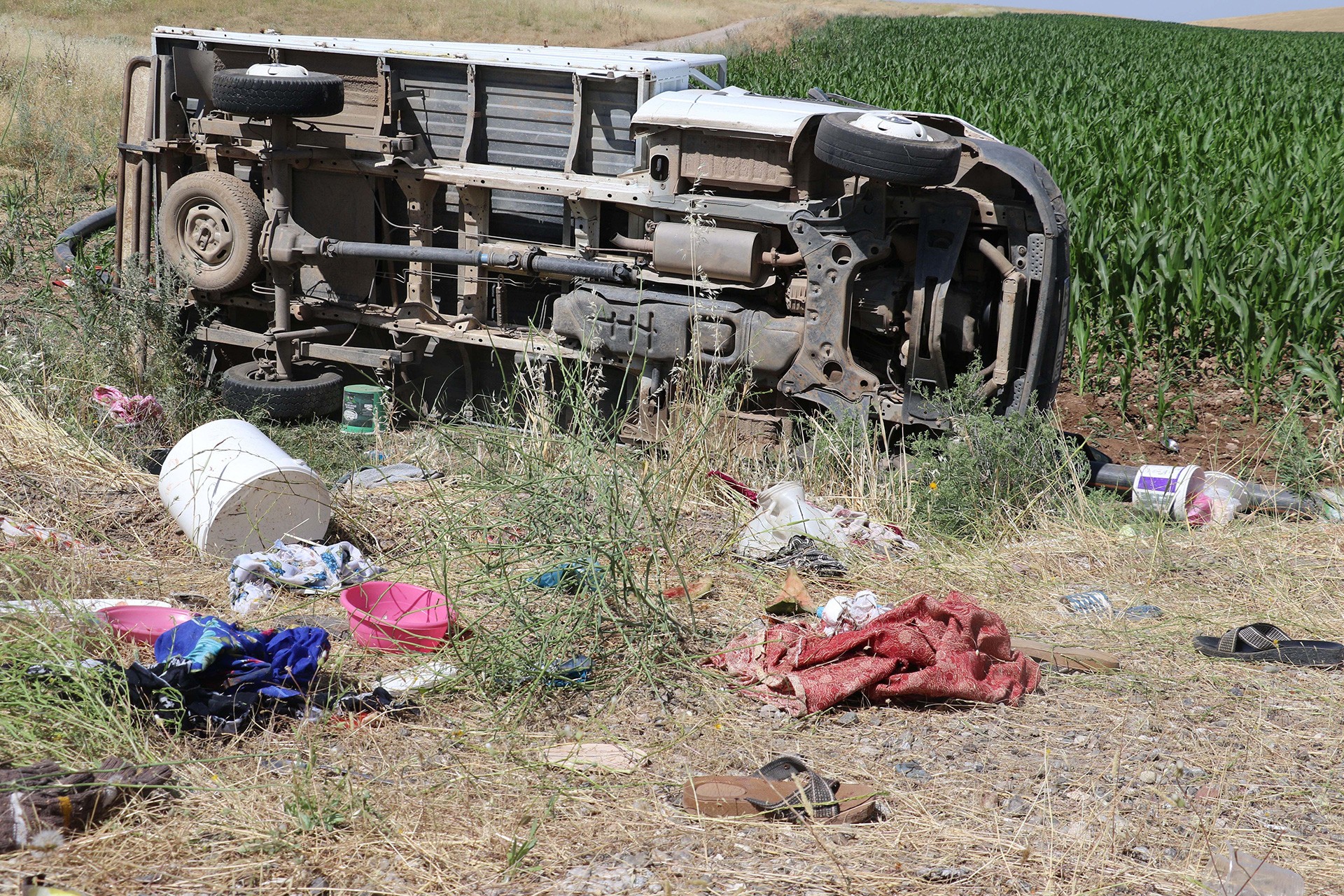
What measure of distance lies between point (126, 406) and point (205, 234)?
141cm

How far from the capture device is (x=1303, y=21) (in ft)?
300

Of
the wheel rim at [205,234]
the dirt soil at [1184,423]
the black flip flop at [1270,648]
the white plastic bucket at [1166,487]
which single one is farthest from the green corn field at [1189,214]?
the wheel rim at [205,234]

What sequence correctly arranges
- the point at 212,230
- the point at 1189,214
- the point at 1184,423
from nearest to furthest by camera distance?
the point at 212,230 < the point at 1184,423 < the point at 1189,214

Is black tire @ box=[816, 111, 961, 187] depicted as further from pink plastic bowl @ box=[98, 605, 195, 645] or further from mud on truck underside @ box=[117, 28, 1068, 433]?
pink plastic bowl @ box=[98, 605, 195, 645]

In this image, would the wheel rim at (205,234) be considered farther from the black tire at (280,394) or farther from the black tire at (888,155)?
the black tire at (888,155)

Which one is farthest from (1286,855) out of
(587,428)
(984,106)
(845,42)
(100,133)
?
(845,42)

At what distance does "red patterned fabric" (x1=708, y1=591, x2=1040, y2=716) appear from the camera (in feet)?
12.3

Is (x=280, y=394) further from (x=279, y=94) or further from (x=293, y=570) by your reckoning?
(x=293, y=570)

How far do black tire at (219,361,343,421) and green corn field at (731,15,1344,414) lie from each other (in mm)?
5510

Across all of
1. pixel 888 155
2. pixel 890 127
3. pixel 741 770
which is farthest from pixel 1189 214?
pixel 741 770

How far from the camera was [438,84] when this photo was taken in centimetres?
742

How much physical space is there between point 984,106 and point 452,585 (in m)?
13.6

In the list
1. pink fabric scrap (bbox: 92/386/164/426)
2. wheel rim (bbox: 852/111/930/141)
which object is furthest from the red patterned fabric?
pink fabric scrap (bbox: 92/386/164/426)

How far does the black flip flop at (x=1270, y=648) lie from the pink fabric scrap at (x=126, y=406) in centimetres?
589
